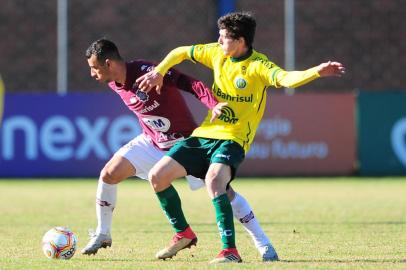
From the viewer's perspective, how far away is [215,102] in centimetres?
777

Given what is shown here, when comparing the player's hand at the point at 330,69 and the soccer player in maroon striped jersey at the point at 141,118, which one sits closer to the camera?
the player's hand at the point at 330,69

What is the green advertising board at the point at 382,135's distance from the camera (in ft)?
63.2

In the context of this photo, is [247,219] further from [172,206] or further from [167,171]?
[167,171]

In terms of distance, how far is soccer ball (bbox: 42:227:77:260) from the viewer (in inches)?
316

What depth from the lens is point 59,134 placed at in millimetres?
19031

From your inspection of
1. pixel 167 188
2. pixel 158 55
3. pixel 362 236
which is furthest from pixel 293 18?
pixel 167 188

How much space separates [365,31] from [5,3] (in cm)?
893

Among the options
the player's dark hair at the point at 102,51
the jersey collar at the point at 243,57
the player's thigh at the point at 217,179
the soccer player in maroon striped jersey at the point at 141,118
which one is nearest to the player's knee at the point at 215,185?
the player's thigh at the point at 217,179

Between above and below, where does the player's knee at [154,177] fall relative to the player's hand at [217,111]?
below

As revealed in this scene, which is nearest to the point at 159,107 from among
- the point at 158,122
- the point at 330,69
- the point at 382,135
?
the point at 158,122

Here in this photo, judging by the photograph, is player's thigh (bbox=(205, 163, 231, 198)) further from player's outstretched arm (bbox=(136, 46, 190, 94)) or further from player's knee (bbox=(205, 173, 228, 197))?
player's outstretched arm (bbox=(136, 46, 190, 94))

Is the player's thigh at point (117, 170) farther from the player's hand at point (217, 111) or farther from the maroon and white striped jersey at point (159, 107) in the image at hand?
the player's hand at point (217, 111)

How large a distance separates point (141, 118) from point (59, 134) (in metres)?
10.5

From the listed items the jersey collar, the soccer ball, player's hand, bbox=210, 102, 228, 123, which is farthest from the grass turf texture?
A: the jersey collar
